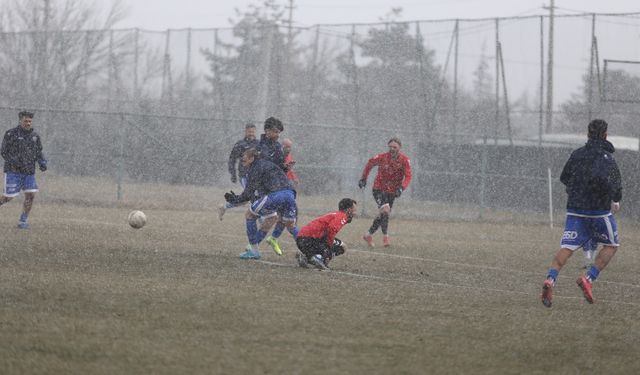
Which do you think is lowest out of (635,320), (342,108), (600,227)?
(635,320)

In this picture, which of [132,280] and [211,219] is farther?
[211,219]

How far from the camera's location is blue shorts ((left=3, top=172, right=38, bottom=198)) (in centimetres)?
1822

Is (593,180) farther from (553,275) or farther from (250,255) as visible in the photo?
(250,255)

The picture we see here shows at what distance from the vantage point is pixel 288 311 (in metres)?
→ 9.45

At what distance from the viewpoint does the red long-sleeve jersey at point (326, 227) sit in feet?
43.7

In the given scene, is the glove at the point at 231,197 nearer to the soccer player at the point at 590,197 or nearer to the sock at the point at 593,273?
the soccer player at the point at 590,197

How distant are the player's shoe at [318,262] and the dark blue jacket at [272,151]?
5.76 ft

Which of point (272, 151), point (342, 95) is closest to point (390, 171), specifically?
point (272, 151)

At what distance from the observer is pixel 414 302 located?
34.8 feet

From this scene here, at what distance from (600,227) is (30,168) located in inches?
437

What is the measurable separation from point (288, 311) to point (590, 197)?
3.76 meters

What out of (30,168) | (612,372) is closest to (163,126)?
Result: (30,168)

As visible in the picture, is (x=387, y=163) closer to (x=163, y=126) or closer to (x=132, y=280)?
(x=132, y=280)

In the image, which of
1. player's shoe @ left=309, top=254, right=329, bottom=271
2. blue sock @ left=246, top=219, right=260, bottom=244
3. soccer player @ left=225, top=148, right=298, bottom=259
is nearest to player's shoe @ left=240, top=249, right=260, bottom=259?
soccer player @ left=225, top=148, right=298, bottom=259
